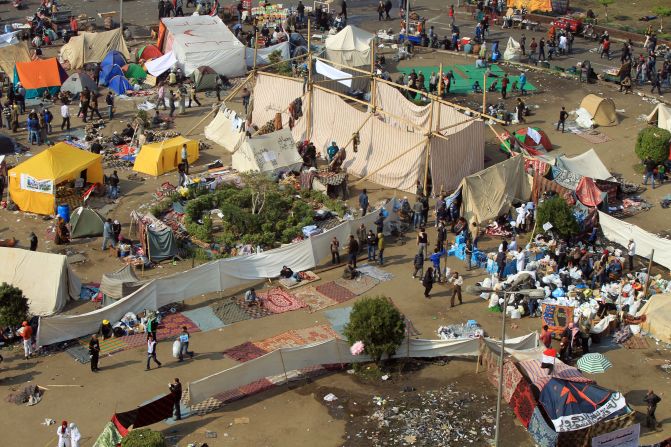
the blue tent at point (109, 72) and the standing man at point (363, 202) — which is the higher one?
the blue tent at point (109, 72)

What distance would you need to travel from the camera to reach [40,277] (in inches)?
1086

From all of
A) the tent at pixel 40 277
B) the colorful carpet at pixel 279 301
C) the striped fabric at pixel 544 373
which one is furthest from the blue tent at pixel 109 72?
the striped fabric at pixel 544 373

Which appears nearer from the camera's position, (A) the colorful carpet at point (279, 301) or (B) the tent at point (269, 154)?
(A) the colorful carpet at point (279, 301)

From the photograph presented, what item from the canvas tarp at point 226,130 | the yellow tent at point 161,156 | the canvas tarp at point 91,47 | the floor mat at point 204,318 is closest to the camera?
the floor mat at point 204,318

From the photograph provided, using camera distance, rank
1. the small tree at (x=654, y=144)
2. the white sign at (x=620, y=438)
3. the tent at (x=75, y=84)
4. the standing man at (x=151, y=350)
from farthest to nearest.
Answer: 1. the tent at (x=75, y=84)
2. the small tree at (x=654, y=144)
3. the standing man at (x=151, y=350)
4. the white sign at (x=620, y=438)

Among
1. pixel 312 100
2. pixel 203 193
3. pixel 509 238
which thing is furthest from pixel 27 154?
pixel 509 238

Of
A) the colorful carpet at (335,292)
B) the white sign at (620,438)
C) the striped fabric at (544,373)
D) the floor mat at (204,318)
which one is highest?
the striped fabric at (544,373)

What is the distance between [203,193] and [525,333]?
12713mm

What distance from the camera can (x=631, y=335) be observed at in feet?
88.1

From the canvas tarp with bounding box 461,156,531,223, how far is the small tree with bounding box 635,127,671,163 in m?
5.72

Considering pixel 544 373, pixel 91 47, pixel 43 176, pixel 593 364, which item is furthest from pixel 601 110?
pixel 91 47

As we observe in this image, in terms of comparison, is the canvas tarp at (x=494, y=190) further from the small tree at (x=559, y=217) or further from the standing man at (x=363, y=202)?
the standing man at (x=363, y=202)

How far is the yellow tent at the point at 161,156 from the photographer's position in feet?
119

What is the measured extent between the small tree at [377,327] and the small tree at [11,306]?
8.52 meters
